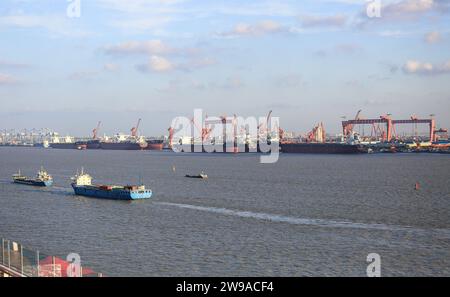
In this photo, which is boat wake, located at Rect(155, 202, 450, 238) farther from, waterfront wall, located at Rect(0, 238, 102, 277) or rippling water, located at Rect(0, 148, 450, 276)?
waterfront wall, located at Rect(0, 238, 102, 277)

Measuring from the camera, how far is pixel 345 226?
40.3m

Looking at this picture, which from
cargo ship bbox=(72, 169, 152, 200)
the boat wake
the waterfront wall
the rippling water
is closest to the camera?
the waterfront wall

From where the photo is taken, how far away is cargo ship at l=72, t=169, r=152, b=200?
59.5 metres

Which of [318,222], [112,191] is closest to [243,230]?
[318,222]

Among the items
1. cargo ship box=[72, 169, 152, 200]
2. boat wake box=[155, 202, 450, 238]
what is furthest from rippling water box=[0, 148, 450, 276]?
cargo ship box=[72, 169, 152, 200]

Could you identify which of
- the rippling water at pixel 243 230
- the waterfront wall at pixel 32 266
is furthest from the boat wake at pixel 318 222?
the waterfront wall at pixel 32 266

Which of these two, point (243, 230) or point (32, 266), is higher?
point (32, 266)

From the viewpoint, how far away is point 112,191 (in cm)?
6150

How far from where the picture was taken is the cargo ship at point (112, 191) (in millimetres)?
59531

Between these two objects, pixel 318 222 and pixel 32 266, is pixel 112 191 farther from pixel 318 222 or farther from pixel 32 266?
pixel 32 266
